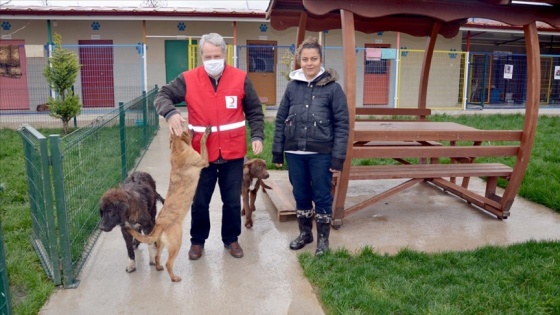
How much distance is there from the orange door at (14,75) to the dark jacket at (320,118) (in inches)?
539

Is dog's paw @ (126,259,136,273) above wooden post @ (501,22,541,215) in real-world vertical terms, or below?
below

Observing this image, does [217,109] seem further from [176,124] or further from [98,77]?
[98,77]

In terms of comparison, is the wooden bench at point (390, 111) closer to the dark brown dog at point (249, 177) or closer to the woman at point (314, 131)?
the dark brown dog at point (249, 177)

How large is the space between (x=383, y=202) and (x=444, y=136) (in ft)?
4.61

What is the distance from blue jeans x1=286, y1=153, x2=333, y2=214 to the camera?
4414 mm

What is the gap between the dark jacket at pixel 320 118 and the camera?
4262 millimetres

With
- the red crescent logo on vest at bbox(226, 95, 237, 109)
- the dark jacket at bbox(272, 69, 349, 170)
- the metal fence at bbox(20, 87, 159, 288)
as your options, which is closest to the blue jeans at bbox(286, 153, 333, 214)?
the dark jacket at bbox(272, 69, 349, 170)

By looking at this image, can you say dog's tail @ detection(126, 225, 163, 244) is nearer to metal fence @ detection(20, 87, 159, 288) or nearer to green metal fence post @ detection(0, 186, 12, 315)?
metal fence @ detection(20, 87, 159, 288)

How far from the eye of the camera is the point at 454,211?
6039 millimetres

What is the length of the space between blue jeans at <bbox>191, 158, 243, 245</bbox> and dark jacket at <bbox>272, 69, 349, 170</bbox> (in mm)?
596

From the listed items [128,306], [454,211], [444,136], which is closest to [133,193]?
[128,306]

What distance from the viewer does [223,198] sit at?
14.6ft

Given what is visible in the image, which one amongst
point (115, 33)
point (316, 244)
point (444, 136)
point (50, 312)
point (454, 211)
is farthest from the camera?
point (115, 33)

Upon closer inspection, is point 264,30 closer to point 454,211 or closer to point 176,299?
point 454,211
